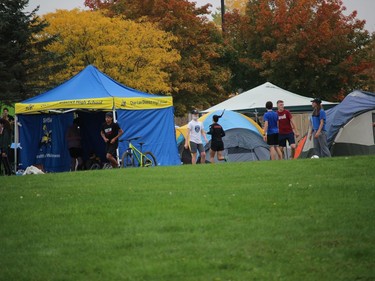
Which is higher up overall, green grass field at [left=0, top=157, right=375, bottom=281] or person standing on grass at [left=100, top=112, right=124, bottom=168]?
person standing on grass at [left=100, top=112, right=124, bottom=168]

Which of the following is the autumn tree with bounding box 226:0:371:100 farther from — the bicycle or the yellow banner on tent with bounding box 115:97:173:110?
the bicycle

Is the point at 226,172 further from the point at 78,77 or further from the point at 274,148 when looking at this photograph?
the point at 78,77

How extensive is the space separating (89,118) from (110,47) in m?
18.6

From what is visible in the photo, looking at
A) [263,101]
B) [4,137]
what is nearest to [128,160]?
[4,137]

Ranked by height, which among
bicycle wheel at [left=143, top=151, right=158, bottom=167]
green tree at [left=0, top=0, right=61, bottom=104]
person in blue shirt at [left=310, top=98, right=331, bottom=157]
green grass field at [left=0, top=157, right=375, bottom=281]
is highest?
green tree at [left=0, top=0, right=61, bottom=104]

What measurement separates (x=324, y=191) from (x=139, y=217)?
10.00ft

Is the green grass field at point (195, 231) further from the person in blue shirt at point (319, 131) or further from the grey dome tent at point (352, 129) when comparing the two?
the grey dome tent at point (352, 129)

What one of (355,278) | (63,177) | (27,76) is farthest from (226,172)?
(27,76)

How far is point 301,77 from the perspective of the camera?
53.1 metres

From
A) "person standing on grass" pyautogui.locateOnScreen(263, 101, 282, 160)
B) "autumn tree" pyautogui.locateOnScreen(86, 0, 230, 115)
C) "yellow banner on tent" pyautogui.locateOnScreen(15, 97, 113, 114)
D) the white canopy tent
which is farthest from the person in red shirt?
"autumn tree" pyautogui.locateOnScreen(86, 0, 230, 115)

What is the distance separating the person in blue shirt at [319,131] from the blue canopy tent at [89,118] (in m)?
5.38

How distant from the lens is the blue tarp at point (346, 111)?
27553 millimetres

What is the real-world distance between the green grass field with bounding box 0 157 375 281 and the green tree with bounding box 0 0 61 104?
30.3 m

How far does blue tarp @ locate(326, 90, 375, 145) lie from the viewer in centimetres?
2755
